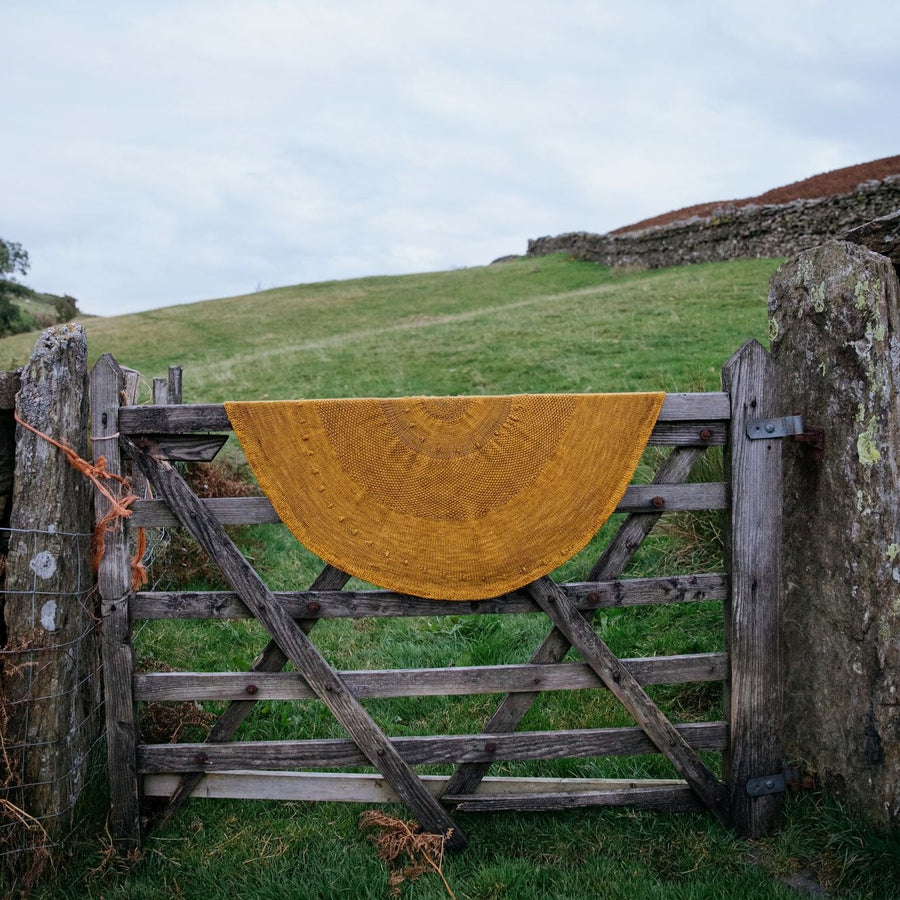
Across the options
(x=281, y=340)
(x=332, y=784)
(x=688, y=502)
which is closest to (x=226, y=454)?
(x=332, y=784)

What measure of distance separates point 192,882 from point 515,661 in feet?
7.71

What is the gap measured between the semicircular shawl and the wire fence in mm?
1002

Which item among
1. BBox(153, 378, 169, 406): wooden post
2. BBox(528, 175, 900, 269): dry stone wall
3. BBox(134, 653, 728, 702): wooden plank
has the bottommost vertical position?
BBox(134, 653, 728, 702): wooden plank

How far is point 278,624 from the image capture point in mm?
3320

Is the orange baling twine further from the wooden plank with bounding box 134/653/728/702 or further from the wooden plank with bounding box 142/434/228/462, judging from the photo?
the wooden plank with bounding box 134/653/728/702

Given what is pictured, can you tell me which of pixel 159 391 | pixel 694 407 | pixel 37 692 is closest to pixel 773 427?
pixel 694 407

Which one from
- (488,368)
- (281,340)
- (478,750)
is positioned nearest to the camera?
(478,750)

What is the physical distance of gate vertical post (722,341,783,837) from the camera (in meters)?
3.35

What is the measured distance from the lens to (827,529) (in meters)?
3.40

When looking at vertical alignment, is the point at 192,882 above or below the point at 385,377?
below

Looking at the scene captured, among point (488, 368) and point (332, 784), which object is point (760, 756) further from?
point (488, 368)

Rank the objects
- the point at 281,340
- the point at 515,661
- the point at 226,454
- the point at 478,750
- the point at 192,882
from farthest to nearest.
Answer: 1. the point at 281,340
2. the point at 226,454
3. the point at 515,661
4. the point at 478,750
5. the point at 192,882

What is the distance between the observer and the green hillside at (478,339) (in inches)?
463

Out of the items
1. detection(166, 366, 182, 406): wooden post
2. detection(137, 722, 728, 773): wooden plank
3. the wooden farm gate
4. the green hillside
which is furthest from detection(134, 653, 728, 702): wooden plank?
the green hillside
